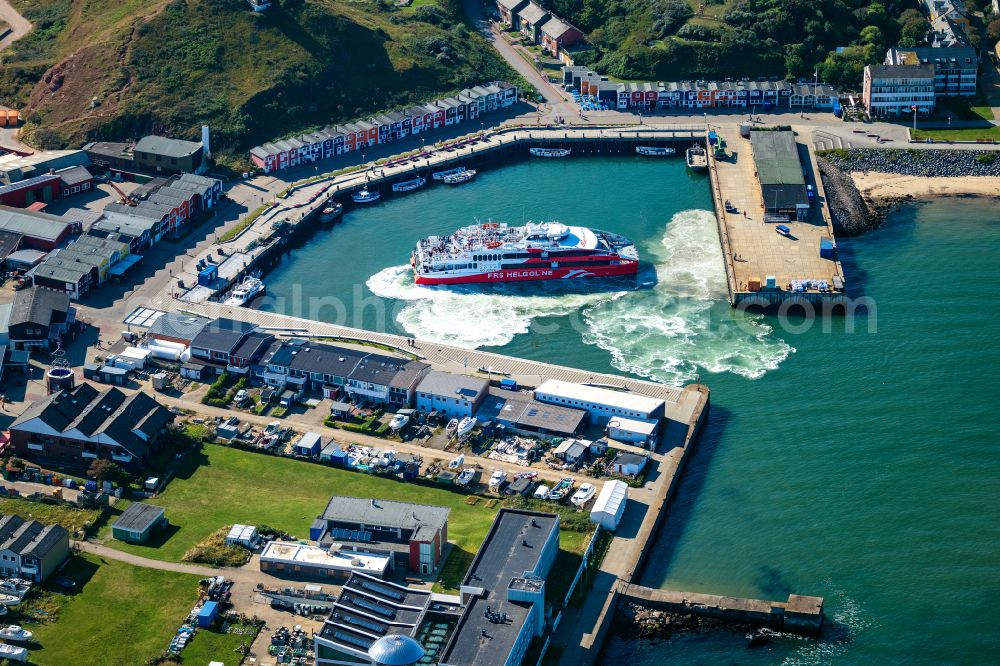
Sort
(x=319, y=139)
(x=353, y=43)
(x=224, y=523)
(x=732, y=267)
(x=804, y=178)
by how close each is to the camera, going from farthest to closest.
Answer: (x=353, y=43) → (x=319, y=139) → (x=804, y=178) → (x=732, y=267) → (x=224, y=523)

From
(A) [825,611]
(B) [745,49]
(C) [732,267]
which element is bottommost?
(A) [825,611]

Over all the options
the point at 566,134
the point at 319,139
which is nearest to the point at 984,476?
the point at 566,134

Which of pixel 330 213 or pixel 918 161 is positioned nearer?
pixel 330 213

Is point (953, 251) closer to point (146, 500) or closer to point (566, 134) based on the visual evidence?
point (566, 134)

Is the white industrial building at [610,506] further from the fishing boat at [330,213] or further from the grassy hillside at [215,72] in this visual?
the grassy hillside at [215,72]

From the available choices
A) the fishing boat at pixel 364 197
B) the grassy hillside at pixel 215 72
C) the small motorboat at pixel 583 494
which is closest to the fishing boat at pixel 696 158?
the grassy hillside at pixel 215 72

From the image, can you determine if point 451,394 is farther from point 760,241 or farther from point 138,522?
point 760,241

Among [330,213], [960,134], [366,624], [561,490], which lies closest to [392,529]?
[366,624]
